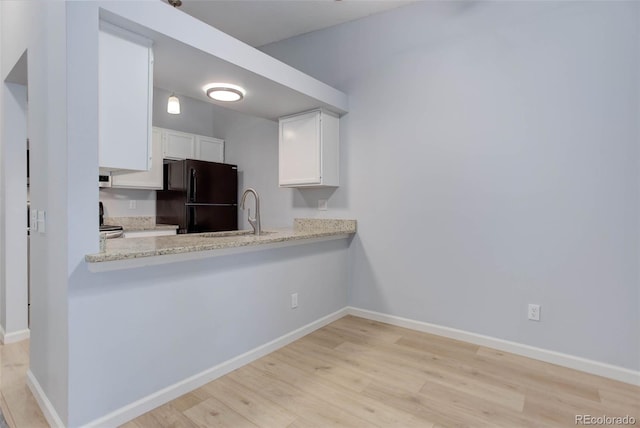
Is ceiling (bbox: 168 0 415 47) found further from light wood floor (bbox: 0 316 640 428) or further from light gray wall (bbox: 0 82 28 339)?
light wood floor (bbox: 0 316 640 428)

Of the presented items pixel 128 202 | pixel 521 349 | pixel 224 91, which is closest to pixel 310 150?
pixel 224 91

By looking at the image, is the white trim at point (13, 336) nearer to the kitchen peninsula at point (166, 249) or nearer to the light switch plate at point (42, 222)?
the light switch plate at point (42, 222)

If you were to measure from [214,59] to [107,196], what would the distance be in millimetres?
2926

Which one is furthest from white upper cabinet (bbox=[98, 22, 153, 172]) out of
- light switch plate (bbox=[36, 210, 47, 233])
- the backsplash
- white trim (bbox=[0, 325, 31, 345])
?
the backsplash

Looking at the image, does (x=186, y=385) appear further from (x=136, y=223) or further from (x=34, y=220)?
(x=136, y=223)

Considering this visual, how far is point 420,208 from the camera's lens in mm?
3025

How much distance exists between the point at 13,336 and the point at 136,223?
188cm

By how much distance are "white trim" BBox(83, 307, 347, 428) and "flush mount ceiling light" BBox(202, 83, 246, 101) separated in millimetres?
1974

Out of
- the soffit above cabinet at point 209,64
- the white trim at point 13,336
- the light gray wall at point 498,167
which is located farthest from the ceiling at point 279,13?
the white trim at point 13,336

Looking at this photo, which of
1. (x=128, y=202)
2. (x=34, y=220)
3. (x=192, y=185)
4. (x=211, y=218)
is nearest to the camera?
(x=34, y=220)

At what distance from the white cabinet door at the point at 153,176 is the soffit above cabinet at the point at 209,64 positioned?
5.18 feet

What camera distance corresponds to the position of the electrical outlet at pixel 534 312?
98.4 inches

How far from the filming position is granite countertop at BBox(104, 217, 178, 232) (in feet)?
13.4

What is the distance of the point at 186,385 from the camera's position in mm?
1990
